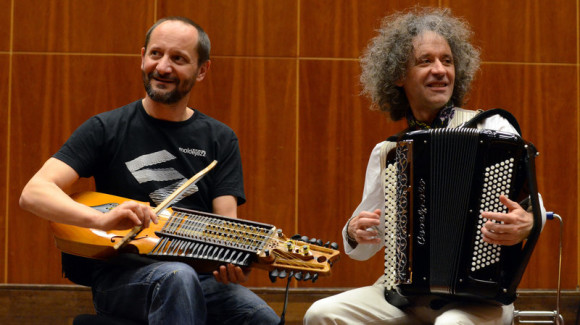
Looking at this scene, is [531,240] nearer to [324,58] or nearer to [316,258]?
[316,258]

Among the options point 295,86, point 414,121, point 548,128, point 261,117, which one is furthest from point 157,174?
point 548,128

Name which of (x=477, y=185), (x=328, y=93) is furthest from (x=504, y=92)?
(x=477, y=185)

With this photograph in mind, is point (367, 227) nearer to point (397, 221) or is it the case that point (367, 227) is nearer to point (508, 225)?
point (397, 221)

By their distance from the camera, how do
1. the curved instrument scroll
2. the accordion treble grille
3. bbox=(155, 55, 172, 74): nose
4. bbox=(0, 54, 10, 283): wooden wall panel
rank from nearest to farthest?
the curved instrument scroll, the accordion treble grille, bbox=(155, 55, 172, 74): nose, bbox=(0, 54, 10, 283): wooden wall panel

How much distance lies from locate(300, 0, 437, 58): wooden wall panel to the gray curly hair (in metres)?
1.04

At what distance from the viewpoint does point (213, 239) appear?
2.02 metres

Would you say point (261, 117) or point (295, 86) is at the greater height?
point (295, 86)

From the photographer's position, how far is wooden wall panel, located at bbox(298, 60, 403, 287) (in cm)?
383

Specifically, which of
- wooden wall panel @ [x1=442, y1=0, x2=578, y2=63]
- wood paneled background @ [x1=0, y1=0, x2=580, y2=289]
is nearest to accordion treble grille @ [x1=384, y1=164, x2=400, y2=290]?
wood paneled background @ [x1=0, y1=0, x2=580, y2=289]

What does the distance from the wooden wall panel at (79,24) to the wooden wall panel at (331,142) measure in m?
1.03

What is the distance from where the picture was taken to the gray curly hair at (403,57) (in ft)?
8.42

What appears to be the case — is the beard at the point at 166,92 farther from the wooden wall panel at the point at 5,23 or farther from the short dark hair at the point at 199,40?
the wooden wall panel at the point at 5,23

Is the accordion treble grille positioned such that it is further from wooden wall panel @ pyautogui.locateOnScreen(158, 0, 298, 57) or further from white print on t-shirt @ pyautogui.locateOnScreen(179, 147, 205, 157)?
wooden wall panel @ pyautogui.locateOnScreen(158, 0, 298, 57)

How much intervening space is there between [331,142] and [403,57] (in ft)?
4.34
